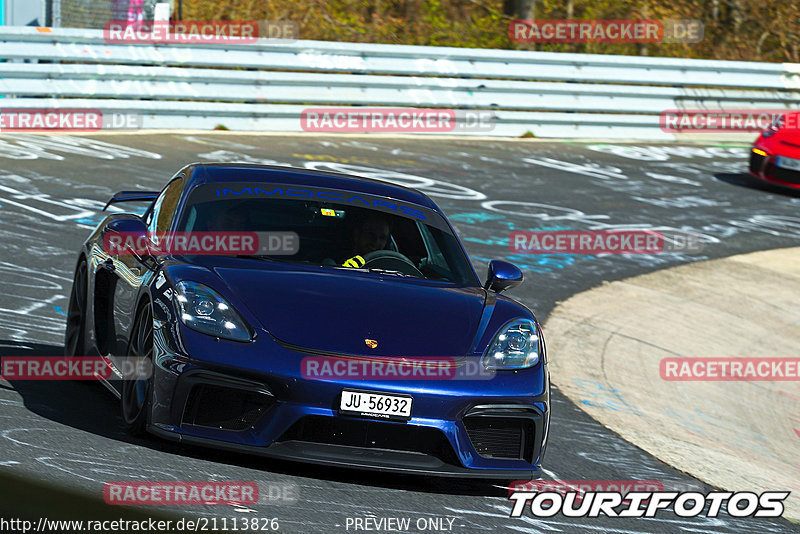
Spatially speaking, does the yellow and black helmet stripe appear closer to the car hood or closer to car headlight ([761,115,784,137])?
the car hood

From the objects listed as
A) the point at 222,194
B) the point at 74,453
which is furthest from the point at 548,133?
the point at 74,453

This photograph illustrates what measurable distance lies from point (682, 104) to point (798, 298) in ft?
26.0

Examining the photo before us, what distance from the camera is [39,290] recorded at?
28.0 ft

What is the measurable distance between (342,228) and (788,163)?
12224 millimetres

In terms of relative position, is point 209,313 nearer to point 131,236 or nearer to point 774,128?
point 131,236

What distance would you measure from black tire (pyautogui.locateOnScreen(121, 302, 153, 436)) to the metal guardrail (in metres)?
10.2

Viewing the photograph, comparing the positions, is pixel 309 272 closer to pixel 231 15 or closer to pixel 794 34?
pixel 231 15

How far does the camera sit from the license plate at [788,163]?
1681 centimetres

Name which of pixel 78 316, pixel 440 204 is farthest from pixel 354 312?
pixel 440 204

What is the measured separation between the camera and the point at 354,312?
513 cm

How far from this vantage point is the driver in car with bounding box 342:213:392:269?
6.05 m

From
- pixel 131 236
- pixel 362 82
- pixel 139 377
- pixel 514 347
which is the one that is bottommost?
pixel 139 377

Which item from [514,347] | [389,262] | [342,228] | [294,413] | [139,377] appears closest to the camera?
[294,413]

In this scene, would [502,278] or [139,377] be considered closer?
[139,377]
